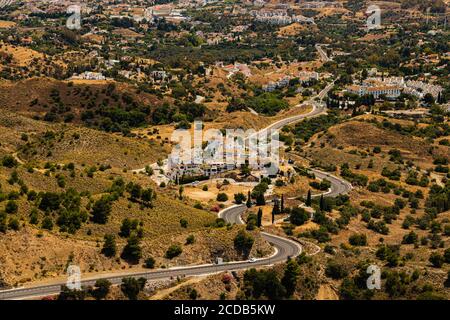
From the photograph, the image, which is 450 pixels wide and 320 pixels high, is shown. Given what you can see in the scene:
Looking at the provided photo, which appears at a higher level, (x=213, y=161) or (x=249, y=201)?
(x=249, y=201)

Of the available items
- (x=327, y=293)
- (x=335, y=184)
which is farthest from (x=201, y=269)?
(x=335, y=184)

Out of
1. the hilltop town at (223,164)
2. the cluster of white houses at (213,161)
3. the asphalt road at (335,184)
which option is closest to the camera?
the hilltop town at (223,164)

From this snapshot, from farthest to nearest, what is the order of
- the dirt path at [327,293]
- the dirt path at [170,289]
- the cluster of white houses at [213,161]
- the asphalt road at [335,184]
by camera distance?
the cluster of white houses at [213,161]
the asphalt road at [335,184]
the dirt path at [327,293]
the dirt path at [170,289]

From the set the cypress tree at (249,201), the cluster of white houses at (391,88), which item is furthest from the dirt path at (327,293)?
the cluster of white houses at (391,88)

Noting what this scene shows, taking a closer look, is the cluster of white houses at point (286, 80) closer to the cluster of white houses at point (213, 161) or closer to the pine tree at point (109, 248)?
the cluster of white houses at point (213, 161)

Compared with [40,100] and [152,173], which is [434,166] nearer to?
[152,173]

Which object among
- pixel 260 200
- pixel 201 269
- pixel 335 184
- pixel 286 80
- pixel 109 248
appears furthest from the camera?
pixel 286 80

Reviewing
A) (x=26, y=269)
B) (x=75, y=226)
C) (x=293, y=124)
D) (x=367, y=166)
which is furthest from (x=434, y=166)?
(x=26, y=269)

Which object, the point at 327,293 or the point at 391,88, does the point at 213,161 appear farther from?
the point at 391,88
